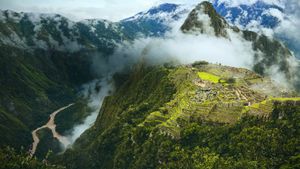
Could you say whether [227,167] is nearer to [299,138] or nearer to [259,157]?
[259,157]

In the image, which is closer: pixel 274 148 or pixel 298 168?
pixel 298 168

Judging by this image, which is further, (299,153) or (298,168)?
(299,153)

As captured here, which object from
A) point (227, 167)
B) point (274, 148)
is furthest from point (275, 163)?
point (227, 167)

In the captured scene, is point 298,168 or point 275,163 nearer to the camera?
point 298,168

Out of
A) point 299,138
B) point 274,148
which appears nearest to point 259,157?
point 274,148

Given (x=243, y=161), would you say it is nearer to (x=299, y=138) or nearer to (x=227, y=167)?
(x=227, y=167)

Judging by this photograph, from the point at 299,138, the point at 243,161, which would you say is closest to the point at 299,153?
the point at 299,138

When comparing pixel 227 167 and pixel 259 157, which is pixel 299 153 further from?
pixel 227 167
